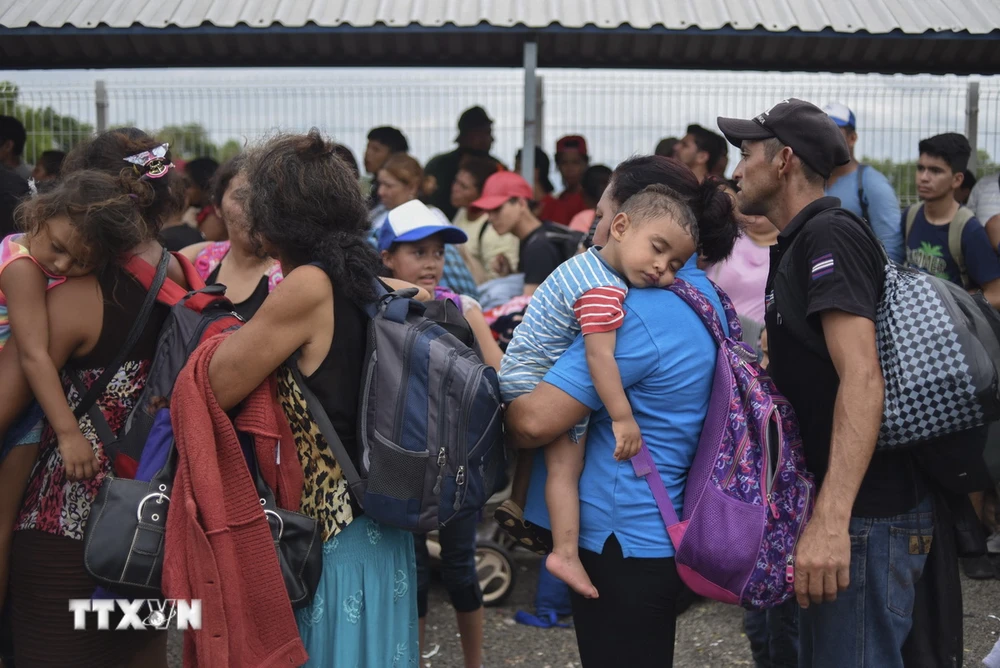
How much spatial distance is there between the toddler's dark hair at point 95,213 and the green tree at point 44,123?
5254 mm

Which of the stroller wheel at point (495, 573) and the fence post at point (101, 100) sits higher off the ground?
the fence post at point (101, 100)

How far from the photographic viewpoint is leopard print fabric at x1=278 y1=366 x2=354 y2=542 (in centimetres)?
257

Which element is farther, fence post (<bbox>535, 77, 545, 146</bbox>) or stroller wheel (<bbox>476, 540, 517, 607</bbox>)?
fence post (<bbox>535, 77, 545, 146</bbox>)

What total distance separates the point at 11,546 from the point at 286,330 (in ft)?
4.47

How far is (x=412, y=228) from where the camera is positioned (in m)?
3.94

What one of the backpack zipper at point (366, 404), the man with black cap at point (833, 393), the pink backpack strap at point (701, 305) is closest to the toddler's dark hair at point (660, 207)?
the pink backpack strap at point (701, 305)

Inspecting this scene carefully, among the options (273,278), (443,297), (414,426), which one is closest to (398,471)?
(414,426)

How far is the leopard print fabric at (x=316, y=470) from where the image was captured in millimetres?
2572

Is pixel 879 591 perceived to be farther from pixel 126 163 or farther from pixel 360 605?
pixel 126 163

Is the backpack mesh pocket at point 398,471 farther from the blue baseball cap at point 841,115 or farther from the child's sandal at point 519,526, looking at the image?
the blue baseball cap at point 841,115

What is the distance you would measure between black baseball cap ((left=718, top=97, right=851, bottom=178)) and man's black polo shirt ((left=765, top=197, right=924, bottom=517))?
0.13 m

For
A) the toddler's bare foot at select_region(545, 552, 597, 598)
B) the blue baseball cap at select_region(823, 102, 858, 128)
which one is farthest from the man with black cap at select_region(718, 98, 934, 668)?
the blue baseball cap at select_region(823, 102, 858, 128)

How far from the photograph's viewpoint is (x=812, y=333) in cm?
262

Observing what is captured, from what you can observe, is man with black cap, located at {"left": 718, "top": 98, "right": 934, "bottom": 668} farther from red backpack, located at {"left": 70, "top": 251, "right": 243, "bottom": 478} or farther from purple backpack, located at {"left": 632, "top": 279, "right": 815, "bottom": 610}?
red backpack, located at {"left": 70, "top": 251, "right": 243, "bottom": 478}
